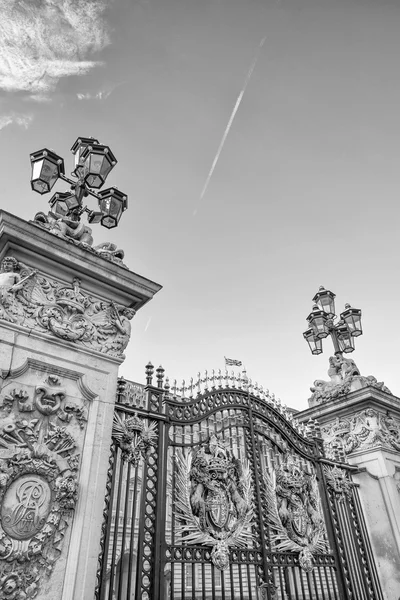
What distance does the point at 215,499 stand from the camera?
17.0 ft

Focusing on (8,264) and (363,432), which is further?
(363,432)

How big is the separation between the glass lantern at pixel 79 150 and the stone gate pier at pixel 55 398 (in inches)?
42.6

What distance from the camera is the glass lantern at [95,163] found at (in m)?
4.89

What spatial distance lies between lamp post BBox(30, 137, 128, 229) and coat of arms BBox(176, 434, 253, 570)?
3.15 meters

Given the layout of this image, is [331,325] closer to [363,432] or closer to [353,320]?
[353,320]

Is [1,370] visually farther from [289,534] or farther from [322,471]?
[322,471]

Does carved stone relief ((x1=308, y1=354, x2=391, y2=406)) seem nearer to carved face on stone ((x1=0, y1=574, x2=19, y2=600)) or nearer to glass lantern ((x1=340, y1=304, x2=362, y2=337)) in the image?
glass lantern ((x1=340, y1=304, x2=362, y2=337))

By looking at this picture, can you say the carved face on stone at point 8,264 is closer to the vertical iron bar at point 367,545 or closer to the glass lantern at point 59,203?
the glass lantern at point 59,203

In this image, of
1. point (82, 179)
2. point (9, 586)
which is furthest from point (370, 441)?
point (82, 179)

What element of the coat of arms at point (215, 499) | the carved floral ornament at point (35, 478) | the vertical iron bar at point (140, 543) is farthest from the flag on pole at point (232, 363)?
the carved floral ornament at point (35, 478)

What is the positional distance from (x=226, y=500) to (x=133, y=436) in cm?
159

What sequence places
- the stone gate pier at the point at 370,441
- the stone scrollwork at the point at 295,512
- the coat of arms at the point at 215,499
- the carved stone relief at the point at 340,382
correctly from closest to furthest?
the coat of arms at the point at 215,499
the stone scrollwork at the point at 295,512
the stone gate pier at the point at 370,441
the carved stone relief at the point at 340,382

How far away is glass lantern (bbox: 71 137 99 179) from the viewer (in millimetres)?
4930

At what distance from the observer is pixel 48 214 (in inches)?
177
